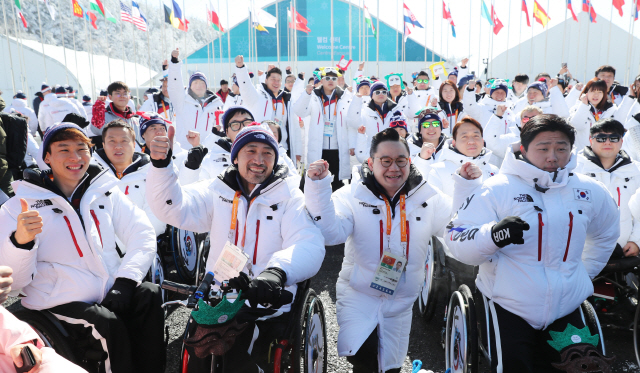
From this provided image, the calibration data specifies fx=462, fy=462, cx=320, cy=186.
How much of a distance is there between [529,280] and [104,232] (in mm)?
2463

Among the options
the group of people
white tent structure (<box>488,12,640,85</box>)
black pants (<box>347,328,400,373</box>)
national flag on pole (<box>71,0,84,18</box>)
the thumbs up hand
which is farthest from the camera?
white tent structure (<box>488,12,640,85</box>)

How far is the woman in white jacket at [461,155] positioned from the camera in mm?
4180

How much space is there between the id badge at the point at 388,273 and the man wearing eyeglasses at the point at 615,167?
205 centimetres

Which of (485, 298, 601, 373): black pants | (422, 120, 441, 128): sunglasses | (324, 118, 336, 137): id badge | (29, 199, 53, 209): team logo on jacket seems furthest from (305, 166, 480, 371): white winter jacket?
(324, 118, 336, 137): id badge

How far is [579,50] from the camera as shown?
87.6 ft

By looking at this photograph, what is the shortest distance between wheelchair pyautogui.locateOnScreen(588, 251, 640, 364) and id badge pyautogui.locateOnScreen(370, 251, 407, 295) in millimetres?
1656

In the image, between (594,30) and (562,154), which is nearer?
(562,154)

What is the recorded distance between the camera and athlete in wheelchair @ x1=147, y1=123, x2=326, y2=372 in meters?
2.52

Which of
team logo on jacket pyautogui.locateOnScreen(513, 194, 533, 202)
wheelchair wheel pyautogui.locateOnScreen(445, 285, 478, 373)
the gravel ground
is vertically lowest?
the gravel ground

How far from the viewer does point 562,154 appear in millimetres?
2594

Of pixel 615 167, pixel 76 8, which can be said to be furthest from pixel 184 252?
pixel 76 8

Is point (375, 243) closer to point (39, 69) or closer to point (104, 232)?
point (104, 232)

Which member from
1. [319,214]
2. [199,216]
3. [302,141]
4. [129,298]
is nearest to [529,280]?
[319,214]

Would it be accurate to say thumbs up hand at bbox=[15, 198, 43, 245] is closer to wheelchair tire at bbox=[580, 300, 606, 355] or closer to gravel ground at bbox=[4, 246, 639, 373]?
gravel ground at bbox=[4, 246, 639, 373]
